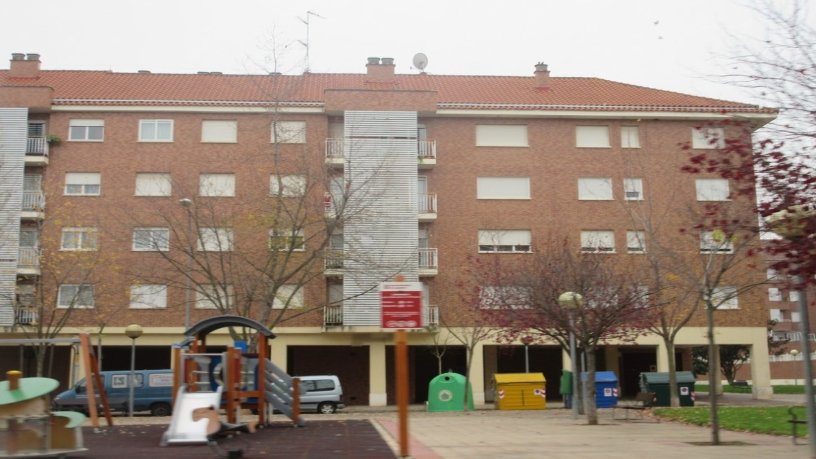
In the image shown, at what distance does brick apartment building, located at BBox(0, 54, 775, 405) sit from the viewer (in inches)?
1401

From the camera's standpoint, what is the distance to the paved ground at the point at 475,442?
12.1 m

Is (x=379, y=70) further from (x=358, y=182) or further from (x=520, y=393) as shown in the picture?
(x=520, y=393)

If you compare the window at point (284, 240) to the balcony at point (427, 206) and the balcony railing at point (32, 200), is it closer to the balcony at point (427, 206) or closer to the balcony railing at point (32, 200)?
the balcony at point (427, 206)

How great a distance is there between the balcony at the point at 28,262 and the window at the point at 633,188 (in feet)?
82.4

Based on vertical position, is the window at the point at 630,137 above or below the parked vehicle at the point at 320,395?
above

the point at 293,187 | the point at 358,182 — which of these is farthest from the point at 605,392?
the point at 293,187

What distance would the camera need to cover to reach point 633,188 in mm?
38375

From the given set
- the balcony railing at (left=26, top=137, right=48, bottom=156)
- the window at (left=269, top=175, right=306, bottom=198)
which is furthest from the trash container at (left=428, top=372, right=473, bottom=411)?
the balcony railing at (left=26, top=137, right=48, bottom=156)

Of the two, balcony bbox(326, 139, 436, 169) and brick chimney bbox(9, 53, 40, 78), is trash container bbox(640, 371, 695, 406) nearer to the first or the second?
balcony bbox(326, 139, 436, 169)

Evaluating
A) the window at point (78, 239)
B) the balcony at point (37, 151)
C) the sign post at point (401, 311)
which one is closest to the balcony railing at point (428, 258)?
the window at point (78, 239)

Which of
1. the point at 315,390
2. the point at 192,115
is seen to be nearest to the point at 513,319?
the point at 315,390

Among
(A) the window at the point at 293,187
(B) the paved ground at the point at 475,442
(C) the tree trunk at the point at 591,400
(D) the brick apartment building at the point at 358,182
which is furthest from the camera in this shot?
(D) the brick apartment building at the point at 358,182

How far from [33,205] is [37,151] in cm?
236

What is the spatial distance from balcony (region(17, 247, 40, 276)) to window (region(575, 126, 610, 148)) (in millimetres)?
23780
